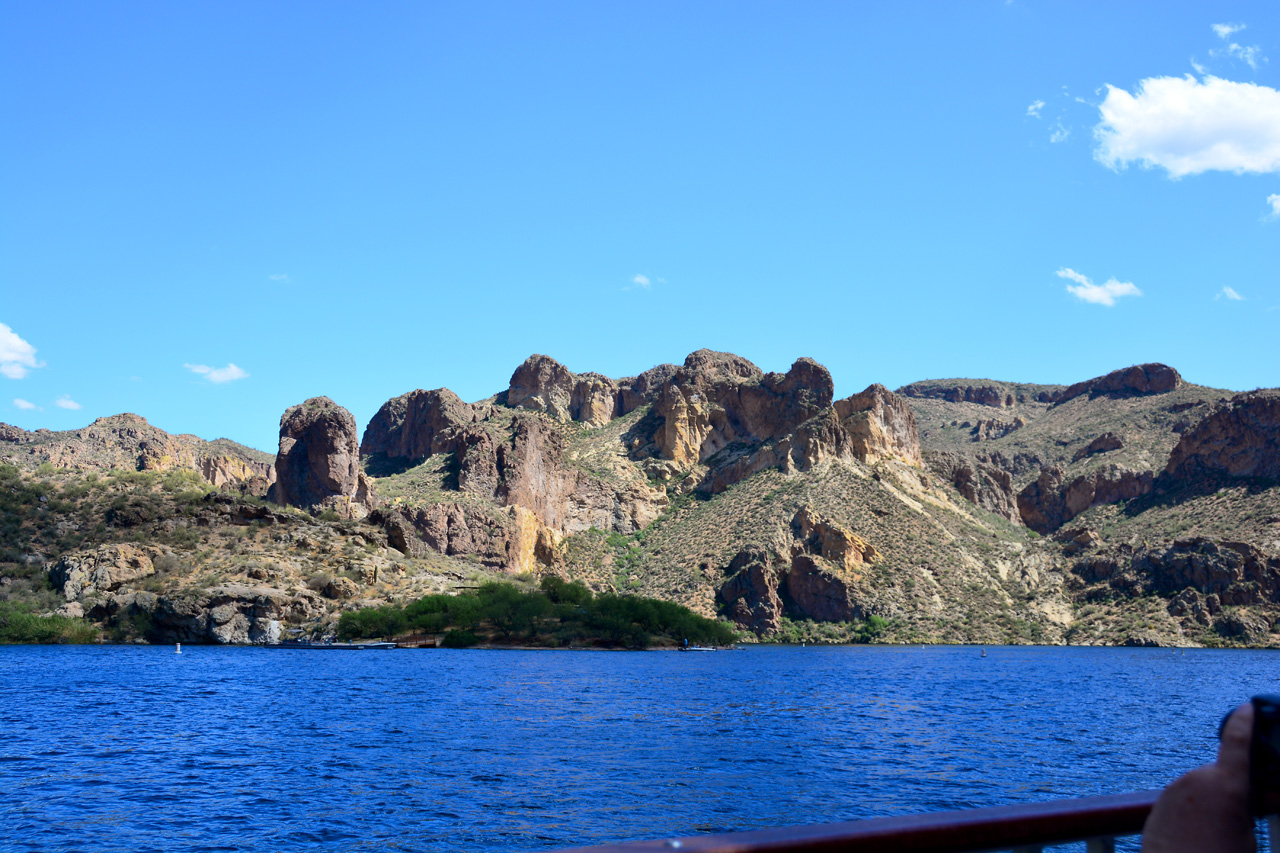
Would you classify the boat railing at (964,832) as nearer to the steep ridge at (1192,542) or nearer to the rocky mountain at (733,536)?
the rocky mountain at (733,536)

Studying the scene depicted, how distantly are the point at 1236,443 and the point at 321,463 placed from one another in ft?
507

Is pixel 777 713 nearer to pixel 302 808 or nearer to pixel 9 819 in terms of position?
pixel 302 808

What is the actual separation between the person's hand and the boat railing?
1.42 ft

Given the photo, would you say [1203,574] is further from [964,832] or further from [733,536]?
[964,832]

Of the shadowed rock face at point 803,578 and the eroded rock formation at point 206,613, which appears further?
the shadowed rock face at point 803,578

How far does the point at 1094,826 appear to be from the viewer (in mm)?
3803

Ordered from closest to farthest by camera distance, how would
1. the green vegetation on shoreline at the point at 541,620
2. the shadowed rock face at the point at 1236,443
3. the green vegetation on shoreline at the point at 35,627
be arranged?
the green vegetation on shoreline at the point at 35,627 → the green vegetation on shoreline at the point at 541,620 → the shadowed rock face at the point at 1236,443

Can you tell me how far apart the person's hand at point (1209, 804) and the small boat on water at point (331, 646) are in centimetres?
10646

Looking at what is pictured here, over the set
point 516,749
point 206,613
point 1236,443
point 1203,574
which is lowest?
point 516,749

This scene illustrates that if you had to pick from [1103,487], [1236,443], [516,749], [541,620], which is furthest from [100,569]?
[1103,487]

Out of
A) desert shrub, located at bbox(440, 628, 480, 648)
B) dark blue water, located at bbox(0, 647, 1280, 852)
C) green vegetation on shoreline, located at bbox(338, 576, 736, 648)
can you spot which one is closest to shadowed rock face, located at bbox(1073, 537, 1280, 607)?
dark blue water, located at bbox(0, 647, 1280, 852)

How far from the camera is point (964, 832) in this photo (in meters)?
3.69

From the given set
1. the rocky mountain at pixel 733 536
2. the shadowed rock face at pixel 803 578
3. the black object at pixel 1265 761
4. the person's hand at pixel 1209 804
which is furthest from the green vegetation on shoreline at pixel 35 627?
the black object at pixel 1265 761

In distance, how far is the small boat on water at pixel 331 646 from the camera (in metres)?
102
